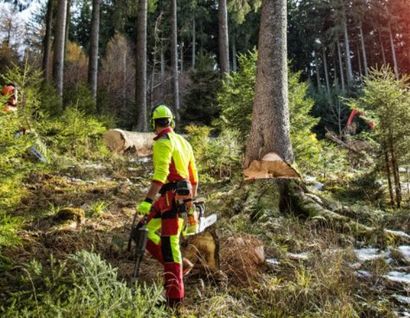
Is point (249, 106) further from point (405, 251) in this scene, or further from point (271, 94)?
point (405, 251)

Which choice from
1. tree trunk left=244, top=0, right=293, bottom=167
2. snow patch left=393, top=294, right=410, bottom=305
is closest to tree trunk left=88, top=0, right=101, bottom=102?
tree trunk left=244, top=0, right=293, bottom=167

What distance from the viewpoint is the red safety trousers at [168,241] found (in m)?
3.90

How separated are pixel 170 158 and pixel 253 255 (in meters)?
1.48

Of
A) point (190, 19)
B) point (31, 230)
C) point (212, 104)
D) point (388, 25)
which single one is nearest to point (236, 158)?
point (31, 230)

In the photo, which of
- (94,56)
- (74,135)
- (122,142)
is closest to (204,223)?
(74,135)

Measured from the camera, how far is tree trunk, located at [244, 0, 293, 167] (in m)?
7.93

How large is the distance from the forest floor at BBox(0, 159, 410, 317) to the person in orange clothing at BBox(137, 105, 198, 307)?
0.34 meters

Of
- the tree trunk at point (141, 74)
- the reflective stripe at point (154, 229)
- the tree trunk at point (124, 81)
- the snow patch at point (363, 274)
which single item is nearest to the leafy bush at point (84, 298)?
the reflective stripe at point (154, 229)

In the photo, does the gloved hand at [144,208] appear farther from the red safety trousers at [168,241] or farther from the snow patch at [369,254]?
the snow patch at [369,254]

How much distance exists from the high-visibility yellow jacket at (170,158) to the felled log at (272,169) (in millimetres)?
3104

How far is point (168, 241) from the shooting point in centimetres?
405

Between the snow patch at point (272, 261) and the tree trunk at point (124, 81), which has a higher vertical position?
the tree trunk at point (124, 81)

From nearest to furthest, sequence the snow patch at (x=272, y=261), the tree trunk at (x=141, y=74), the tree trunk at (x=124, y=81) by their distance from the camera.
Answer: the snow patch at (x=272, y=261), the tree trunk at (x=141, y=74), the tree trunk at (x=124, y=81)

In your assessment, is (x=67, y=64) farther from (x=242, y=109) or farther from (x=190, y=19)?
(x=242, y=109)
